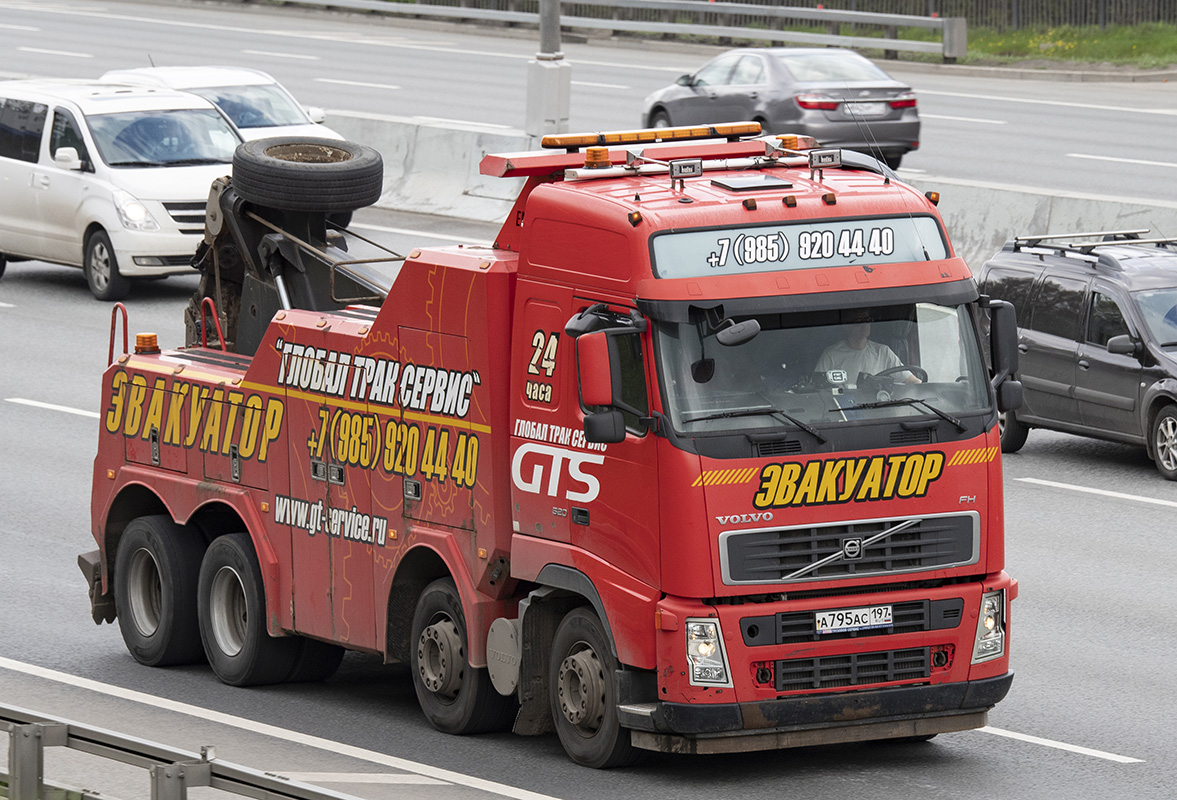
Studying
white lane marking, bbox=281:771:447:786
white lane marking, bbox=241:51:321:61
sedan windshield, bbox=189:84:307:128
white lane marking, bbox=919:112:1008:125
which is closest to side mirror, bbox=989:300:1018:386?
white lane marking, bbox=281:771:447:786

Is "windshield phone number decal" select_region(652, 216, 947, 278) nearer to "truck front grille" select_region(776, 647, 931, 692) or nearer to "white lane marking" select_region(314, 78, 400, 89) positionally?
"truck front grille" select_region(776, 647, 931, 692)

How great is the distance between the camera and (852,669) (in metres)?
9.60

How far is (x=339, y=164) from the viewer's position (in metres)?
12.7

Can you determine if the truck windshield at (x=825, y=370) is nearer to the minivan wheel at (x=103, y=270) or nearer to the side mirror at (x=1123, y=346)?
the side mirror at (x=1123, y=346)

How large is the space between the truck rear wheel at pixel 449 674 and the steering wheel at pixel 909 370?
241 cm

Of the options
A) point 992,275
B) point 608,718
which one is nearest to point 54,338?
point 992,275

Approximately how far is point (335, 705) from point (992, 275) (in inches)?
384

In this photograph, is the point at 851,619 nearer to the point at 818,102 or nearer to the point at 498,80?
the point at 818,102

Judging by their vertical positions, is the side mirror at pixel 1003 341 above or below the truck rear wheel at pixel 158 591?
above

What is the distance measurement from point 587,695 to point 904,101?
847 inches

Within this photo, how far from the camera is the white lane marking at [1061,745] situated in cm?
1033

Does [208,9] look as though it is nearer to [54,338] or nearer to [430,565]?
[54,338]

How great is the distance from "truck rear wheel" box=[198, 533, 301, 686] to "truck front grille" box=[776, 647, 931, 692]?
352cm

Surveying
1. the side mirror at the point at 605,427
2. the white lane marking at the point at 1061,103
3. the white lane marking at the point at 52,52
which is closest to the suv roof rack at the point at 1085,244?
the side mirror at the point at 605,427
